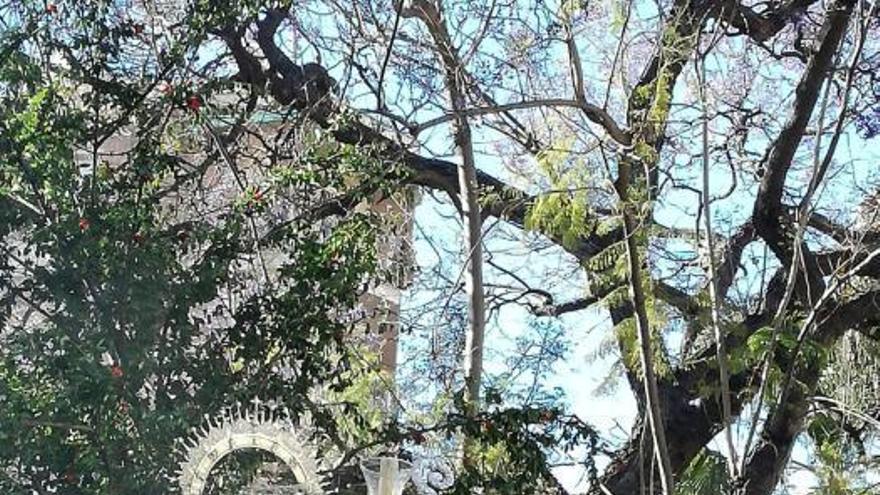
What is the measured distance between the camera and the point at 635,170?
92.9 inches

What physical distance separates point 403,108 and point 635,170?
59 centimetres

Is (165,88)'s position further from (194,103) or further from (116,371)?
(116,371)

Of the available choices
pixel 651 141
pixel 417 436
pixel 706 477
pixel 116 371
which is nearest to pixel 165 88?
pixel 116 371

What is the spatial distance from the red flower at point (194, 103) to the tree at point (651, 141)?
0.07 m

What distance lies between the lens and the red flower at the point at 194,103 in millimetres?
2152

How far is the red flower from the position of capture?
7.06 feet

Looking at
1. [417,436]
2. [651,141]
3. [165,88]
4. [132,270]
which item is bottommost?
[417,436]

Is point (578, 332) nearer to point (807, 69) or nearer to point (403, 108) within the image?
point (403, 108)

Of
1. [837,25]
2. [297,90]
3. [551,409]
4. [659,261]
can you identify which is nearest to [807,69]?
[837,25]

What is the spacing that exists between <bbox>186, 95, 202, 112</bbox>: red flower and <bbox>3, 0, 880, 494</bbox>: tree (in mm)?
72

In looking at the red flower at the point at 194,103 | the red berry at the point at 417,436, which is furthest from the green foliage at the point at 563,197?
the red flower at the point at 194,103

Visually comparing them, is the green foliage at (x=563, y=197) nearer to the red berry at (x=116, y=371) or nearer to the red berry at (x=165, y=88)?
the red berry at (x=165, y=88)

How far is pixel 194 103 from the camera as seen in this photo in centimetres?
215

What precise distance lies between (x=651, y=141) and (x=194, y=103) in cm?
82
